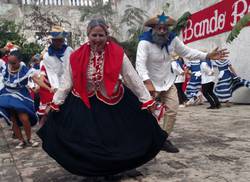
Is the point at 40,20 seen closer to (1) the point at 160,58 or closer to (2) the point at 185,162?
(1) the point at 160,58

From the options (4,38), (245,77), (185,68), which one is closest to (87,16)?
(4,38)

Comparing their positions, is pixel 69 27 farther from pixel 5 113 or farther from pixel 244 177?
pixel 244 177

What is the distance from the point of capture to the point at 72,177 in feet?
13.1

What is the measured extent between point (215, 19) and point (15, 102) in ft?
27.2

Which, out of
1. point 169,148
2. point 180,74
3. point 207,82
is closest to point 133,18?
point 180,74

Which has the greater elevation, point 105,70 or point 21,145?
point 105,70

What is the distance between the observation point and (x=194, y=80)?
39.7ft

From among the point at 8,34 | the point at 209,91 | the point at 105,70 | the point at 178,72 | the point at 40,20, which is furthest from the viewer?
the point at 40,20

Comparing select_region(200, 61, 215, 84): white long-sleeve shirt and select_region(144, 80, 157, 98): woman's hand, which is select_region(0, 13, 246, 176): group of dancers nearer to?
select_region(144, 80, 157, 98): woman's hand

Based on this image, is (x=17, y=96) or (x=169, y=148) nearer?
(x=169, y=148)

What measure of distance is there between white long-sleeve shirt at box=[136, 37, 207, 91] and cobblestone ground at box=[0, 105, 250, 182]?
0.92 meters

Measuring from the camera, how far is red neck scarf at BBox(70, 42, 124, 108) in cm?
362

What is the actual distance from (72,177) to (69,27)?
1995 cm

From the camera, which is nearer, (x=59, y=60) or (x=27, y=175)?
(x=27, y=175)
